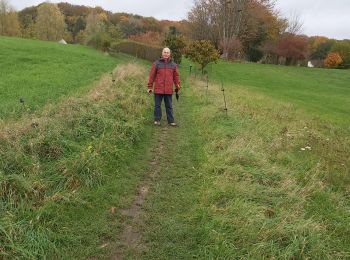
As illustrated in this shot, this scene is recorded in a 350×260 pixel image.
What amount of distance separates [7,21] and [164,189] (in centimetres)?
7955

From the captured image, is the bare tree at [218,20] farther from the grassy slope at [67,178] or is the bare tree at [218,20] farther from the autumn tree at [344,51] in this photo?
the grassy slope at [67,178]

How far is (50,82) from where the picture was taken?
52.6ft

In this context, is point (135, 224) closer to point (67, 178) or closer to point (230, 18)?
point (67, 178)

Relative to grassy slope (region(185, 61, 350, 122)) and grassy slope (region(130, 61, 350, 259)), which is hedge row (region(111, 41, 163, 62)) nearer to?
grassy slope (region(185, 61, 350, 122))

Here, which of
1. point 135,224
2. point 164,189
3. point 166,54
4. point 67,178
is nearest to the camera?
point 135,224

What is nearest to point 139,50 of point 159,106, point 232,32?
point 232,32

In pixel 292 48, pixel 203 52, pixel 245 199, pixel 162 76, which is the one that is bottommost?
pixel 245 199

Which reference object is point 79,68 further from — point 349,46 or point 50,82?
point 349,46

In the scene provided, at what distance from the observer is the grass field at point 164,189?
470cm

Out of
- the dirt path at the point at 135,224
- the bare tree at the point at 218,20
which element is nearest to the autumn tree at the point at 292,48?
the bare tree at the point at 218,20

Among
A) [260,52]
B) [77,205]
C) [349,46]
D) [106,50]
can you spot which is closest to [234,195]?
[77,205]

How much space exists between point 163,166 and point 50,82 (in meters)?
10.3

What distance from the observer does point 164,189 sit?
253 inches

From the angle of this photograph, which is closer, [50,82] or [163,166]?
[163,166]
